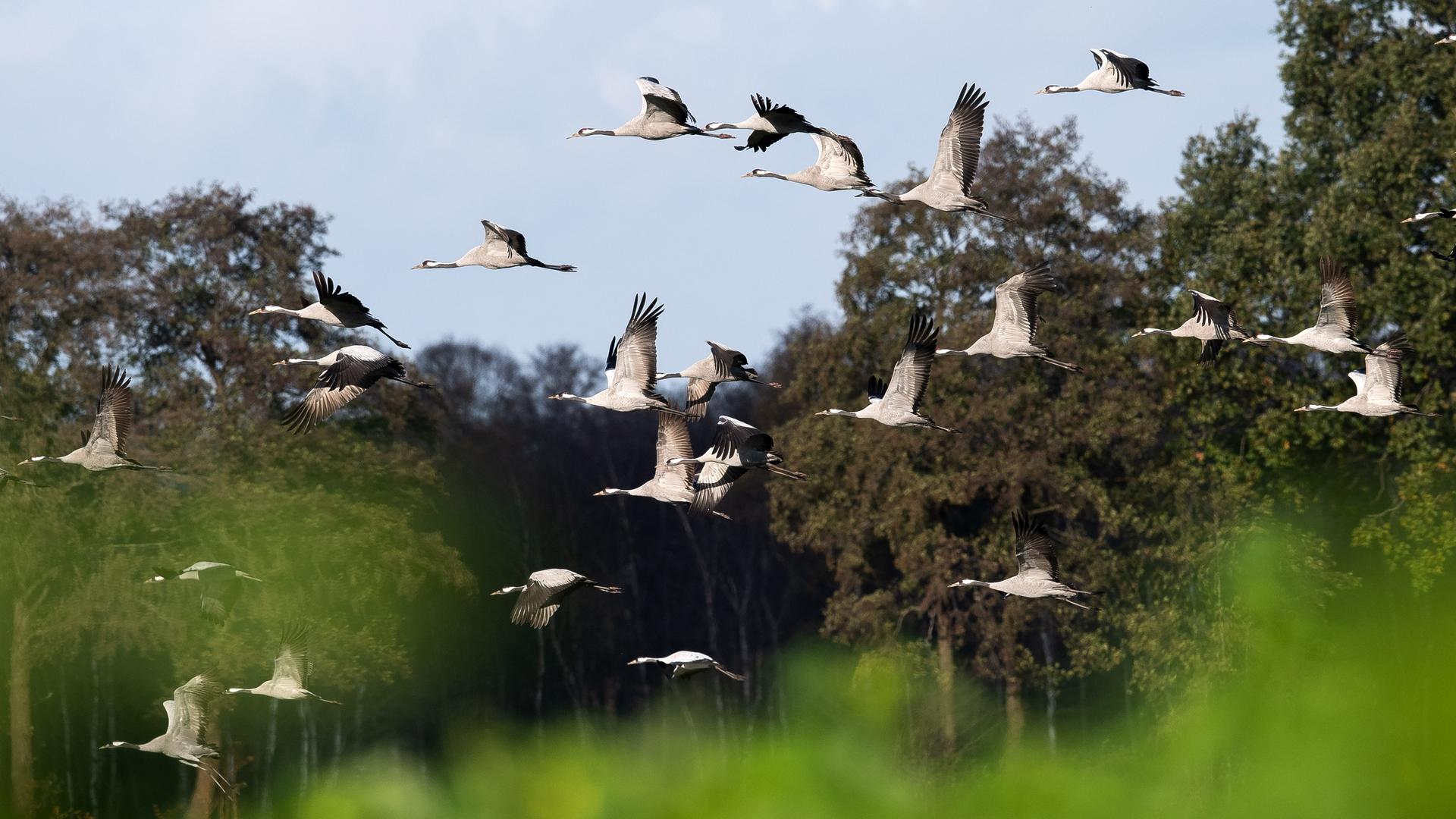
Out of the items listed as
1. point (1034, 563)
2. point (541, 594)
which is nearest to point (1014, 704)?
point (1034, 563)

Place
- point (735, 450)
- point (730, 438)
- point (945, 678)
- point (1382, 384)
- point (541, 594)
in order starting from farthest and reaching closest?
point (945, 678)
point (1382, 384)
point (730, 438)
point (735, 450)
point (541, 594)

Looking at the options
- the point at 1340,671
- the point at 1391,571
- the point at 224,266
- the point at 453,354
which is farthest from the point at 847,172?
the point at 453,354

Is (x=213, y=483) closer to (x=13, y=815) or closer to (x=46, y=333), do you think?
(x=46, y=333)

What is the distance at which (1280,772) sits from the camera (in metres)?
5.73

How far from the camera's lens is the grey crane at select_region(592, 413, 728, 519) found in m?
18.4

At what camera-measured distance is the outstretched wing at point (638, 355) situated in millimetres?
16734

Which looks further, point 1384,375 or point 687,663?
point 1384,375

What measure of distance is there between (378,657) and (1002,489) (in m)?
12.4

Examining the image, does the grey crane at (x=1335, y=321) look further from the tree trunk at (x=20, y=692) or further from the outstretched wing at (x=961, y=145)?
the tree trunk at (x=20, y=692)

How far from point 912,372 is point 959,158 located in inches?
82.5

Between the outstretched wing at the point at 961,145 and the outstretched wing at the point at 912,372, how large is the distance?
1.30m

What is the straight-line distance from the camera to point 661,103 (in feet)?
56.7

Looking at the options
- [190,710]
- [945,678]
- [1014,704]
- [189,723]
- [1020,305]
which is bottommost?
[1014,704]

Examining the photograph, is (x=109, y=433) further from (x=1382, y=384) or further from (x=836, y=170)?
(x=1382, y=384)
